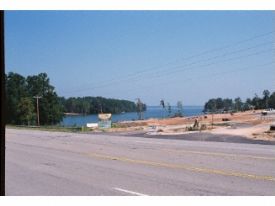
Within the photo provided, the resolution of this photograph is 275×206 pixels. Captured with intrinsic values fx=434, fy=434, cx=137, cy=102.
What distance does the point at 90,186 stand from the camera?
944 cm

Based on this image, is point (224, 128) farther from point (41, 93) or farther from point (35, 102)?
point (41, 93)

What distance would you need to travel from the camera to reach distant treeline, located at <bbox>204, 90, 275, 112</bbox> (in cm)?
10775

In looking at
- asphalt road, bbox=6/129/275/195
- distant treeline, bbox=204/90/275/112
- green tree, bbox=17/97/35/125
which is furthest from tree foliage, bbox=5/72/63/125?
asphalt road, bbox=6/129/275/195

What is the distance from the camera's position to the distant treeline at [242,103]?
107750 millimetres

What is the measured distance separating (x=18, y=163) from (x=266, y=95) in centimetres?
10289

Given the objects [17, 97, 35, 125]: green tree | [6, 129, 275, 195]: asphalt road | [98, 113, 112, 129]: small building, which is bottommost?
[6, 129, 275, 195]: asphalt road

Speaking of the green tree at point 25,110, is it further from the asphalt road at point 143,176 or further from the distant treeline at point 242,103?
the asphalt road at point 143,176

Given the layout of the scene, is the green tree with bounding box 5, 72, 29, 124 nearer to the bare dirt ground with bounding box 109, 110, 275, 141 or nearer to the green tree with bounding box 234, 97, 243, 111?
the bare dirt ground with bounding box 109, 110, 275, 141

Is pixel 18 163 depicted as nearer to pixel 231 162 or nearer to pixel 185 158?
pixel 185 158

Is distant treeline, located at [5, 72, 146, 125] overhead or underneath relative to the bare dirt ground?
overhead

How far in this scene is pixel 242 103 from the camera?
5276 inches

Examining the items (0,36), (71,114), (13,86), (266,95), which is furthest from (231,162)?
(71,114)

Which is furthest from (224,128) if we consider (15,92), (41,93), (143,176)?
(41,93)

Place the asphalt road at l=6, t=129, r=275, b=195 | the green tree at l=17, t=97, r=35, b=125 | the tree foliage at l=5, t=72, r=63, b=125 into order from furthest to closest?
1. the tree foliage at l=5, t=72, r=63, b=125
2. the green tree at l=17, t=97, r=35, b=125
3. the asphalt road at l=6, t=129, r=275, b=195
